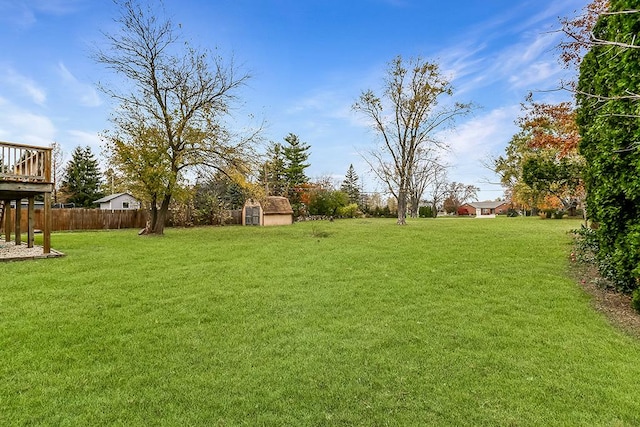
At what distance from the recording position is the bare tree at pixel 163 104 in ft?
43.3

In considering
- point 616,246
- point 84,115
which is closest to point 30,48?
point 84,115

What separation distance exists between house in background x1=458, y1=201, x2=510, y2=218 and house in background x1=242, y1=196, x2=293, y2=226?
4276 centimetres

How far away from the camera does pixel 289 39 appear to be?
11188mm

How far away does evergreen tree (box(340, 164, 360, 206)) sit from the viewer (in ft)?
152

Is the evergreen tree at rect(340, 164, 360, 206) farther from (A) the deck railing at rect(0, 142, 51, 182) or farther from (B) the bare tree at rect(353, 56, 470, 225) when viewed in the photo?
(A) the deck railing at rect(0, 142, 51, 182)

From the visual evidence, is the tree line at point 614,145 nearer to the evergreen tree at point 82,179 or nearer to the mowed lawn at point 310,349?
the mowed lawn at point 310,349

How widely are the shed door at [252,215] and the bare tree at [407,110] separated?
33.0 feet

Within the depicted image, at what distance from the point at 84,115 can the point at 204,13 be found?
7640 millimetres

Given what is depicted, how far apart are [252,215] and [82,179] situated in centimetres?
1890

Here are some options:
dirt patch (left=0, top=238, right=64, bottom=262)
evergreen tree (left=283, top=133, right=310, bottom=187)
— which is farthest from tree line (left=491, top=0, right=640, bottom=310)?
evergreen tree (left=283, top=133, right=310, bottom=187)

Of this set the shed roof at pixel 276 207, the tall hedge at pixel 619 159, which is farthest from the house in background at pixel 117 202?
the tall hedge at pixel 619 159

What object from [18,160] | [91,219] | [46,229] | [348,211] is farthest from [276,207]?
[18,160]

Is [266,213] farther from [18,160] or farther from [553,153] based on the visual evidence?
[553,153]

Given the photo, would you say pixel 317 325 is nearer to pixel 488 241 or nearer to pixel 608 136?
pixel 608 136
